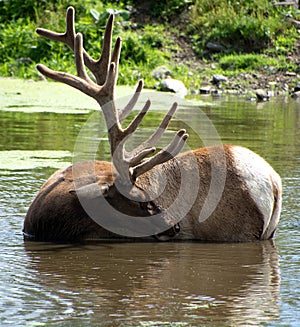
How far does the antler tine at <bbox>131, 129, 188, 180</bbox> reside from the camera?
5.71m

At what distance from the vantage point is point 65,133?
435 inches

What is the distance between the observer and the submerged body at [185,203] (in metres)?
5.88

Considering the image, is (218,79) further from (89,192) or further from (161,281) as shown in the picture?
(161,281)

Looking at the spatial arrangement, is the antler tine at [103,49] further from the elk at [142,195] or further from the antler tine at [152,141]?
the antler tine at [152,141]

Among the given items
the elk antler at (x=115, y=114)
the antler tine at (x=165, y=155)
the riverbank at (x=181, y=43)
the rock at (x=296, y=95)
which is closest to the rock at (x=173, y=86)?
the riverbank at (x=181, y=43)

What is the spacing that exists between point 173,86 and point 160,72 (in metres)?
1.42

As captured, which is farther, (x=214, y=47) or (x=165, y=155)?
(x=214, y=47)

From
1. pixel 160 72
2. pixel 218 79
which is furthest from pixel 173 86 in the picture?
pixel 218 79

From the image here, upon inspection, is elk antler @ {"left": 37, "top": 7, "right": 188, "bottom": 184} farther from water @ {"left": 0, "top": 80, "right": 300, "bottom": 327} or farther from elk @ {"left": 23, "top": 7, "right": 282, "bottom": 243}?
water @ {"left": 0, "top": 80, "right": 300, "bottom": 327}

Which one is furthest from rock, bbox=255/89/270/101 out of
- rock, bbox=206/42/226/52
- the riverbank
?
rock, bbox=206/42/226/52

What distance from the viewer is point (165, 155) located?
18.9 feet

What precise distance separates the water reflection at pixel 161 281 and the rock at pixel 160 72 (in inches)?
501

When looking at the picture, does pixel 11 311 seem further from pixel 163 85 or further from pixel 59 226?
pixel 163 85

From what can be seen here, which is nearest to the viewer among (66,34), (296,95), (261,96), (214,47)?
(66,34)
